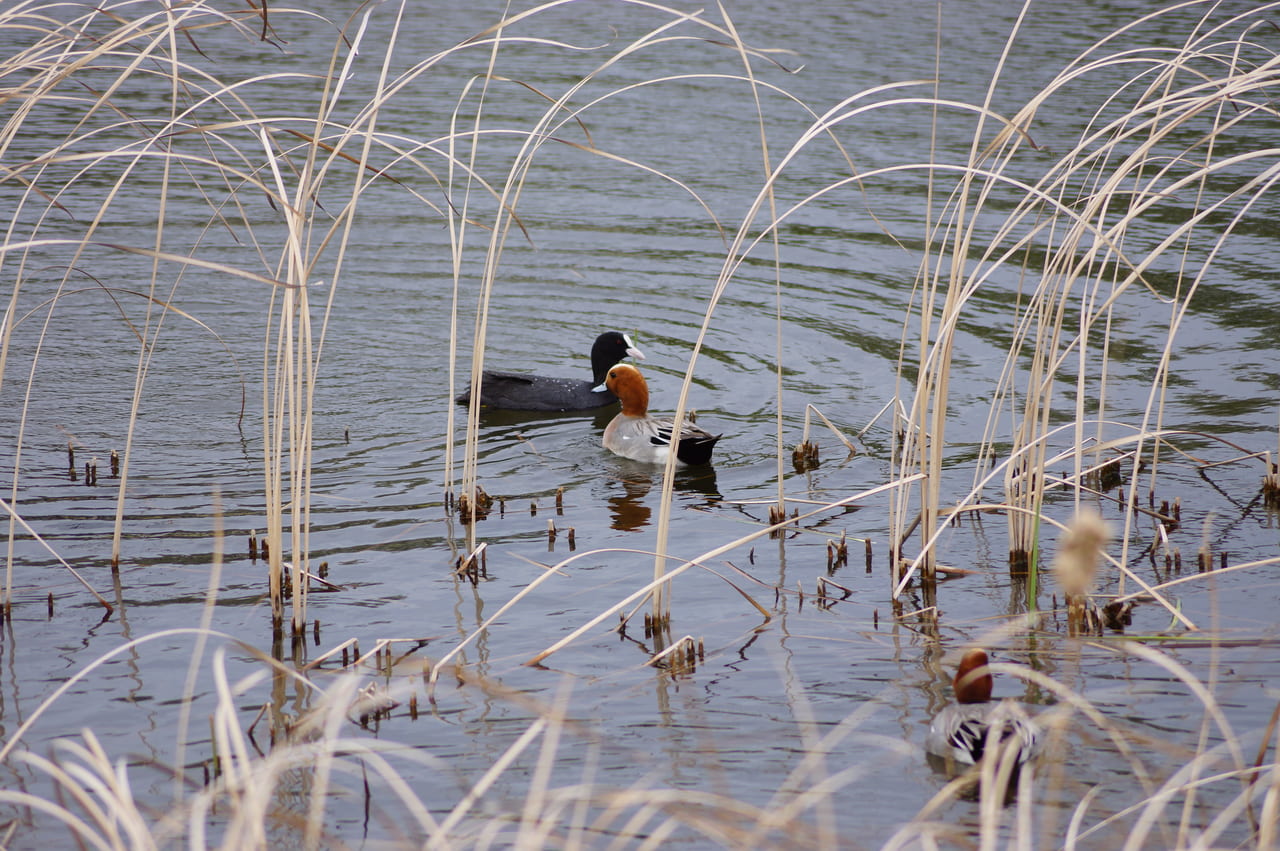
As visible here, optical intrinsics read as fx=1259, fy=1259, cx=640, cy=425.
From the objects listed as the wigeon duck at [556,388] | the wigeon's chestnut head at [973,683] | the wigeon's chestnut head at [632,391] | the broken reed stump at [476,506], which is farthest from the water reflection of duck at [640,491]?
the wigeon's chestnut head at [973,683]

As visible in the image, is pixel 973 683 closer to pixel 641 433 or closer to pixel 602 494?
pixel 602 494

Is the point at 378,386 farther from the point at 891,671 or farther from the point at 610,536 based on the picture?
the point at 891,671

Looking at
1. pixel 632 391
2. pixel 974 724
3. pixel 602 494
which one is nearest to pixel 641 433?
pixel 632 391

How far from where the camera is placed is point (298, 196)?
15.8 ft

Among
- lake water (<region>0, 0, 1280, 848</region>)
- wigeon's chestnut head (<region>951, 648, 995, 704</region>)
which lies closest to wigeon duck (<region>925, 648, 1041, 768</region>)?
wigeon's chestnut head (<region>951, 648, 995, 704</region>)

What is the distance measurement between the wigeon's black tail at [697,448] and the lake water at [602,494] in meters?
0.14

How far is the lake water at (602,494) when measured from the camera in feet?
15.7

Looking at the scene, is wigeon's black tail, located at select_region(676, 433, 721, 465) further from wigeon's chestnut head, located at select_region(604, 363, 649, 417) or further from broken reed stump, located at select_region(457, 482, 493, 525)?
broken reed stump, located at select_region(457, 482, 493, 525)

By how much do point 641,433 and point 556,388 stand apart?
1.27 m

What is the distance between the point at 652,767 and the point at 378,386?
5.87m

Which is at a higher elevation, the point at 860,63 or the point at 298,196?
the point at 860,63

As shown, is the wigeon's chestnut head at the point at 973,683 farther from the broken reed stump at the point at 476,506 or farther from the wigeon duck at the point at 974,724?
the broken reed stump at the point at 476,506

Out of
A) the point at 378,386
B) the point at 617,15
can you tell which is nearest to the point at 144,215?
the point at 378,386

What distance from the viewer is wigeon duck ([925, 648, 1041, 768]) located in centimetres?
432
